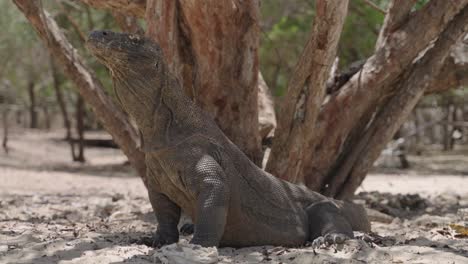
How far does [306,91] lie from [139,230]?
6.45 ft

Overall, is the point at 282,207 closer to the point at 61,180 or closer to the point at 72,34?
the point at 61,180

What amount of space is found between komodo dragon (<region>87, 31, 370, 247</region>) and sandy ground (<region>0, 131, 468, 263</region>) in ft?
0.62

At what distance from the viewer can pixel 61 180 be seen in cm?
1288

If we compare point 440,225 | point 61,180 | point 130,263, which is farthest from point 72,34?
point 130,263

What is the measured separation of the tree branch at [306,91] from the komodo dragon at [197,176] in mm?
1106

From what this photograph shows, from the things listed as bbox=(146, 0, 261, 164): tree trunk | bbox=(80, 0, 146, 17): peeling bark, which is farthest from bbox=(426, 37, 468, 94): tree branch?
bbox=(80, 0, 146, 17): peeling bark

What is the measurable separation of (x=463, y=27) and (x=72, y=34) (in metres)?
11.9

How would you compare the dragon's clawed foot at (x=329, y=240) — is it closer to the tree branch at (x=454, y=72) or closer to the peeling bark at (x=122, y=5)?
the peeling bark at (x=122, y=5)

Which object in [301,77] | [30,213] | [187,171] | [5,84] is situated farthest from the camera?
[5,84]

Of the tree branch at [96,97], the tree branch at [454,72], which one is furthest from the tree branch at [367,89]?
the tree branch at [96,97]

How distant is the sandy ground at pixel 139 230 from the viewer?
3711mm

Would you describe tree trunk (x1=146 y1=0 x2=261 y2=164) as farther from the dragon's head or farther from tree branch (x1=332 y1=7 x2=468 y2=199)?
the dragon's head

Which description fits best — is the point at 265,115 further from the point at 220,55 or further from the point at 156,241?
the point at 156,241

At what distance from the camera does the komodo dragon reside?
3.95m
